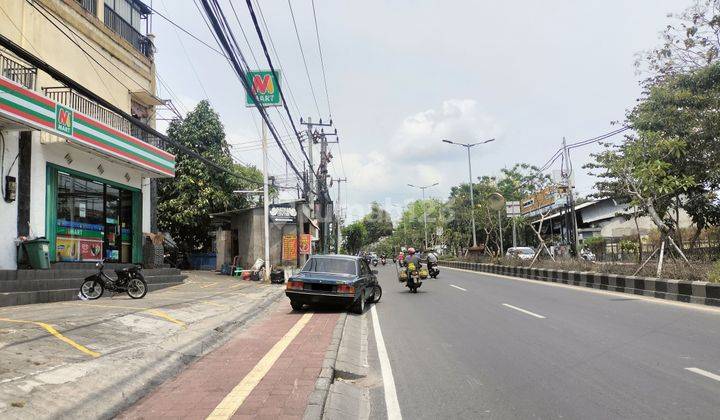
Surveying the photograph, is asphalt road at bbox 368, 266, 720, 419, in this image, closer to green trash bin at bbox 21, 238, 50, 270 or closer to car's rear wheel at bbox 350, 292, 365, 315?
car's rear wheel at bbox 350, 292, 365, 315

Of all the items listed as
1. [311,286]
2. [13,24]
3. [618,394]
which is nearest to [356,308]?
[311,286]

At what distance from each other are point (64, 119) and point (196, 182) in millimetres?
19234

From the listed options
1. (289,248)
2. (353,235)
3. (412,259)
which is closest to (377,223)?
(353,235)

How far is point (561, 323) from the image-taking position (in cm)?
989

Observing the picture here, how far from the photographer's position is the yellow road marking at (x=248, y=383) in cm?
475

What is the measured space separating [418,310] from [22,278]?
31.5 feet

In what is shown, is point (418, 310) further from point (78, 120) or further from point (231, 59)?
point (78, 120)

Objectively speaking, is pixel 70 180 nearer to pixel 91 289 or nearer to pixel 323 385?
pixel 91 289

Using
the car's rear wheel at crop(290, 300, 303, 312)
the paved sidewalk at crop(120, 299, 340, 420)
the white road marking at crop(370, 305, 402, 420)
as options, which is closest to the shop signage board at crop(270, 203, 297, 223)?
the car's rear wheel at crop(290, 300, 303, 312)

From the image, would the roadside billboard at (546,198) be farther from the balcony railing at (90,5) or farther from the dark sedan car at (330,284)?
the balcony railing at (90,5)

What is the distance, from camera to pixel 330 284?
11.8 m

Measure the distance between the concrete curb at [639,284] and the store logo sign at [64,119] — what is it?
16.2m

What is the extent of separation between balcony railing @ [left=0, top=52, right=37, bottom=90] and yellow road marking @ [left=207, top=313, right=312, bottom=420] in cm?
1043

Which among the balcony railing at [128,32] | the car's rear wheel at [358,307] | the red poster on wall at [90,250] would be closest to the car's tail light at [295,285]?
the car's rear wheel at [358,307]
